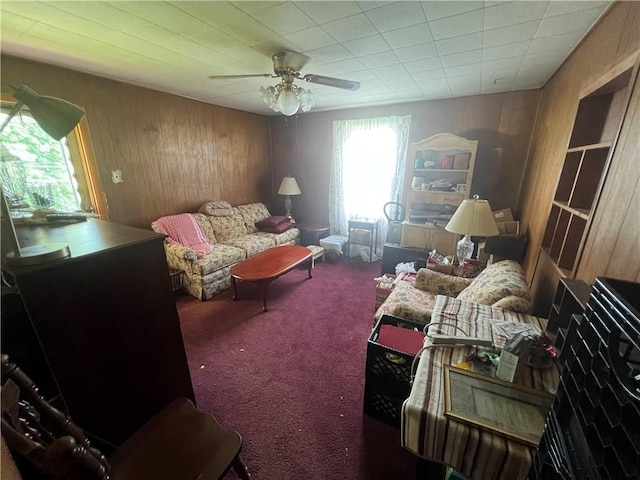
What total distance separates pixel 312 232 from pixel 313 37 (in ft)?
9.69

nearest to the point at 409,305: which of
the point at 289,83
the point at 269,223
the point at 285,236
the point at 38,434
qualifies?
the point at 38,434

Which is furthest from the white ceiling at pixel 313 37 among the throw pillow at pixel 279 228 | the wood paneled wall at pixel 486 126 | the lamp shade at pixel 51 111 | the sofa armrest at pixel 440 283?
the throw pillow at pixel 279 228

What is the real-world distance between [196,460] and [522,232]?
3275 mm

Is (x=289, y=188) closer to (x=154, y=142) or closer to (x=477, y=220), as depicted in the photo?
(x=154, y=142)

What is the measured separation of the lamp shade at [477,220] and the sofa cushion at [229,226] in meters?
3.08

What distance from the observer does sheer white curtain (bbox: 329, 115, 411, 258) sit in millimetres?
3809

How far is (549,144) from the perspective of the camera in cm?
231

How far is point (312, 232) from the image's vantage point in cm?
443

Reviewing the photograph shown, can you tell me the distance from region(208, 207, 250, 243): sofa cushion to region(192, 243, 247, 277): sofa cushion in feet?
0.71

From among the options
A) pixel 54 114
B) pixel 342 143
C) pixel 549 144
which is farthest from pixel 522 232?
pixel 54 114

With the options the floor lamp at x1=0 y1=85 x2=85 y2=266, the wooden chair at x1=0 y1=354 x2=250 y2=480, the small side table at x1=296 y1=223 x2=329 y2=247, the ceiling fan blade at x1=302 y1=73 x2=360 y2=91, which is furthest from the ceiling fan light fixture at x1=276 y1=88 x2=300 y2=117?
the small side table at x1=296 y1=223 x2=329 y2=247

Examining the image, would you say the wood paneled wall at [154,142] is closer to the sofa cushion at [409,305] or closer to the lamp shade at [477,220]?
the sofa cushion at [409,305]

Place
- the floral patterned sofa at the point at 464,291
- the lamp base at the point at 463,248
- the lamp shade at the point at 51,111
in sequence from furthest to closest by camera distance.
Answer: the lamp base at the point at 463,248 → the floral patterned sofa at the point at 464,291 → the lamp shade at the point at 51,111

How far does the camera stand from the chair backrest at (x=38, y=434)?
49 centimetres
